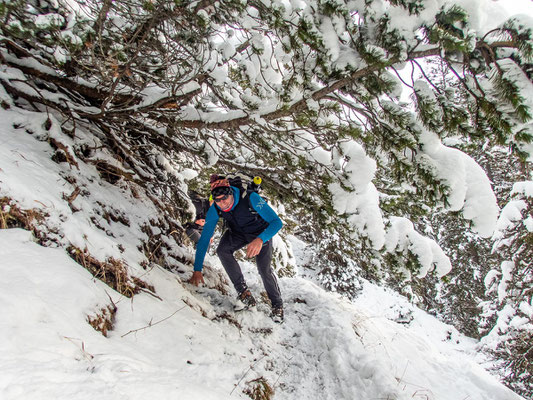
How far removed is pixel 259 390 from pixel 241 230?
2.19 metres

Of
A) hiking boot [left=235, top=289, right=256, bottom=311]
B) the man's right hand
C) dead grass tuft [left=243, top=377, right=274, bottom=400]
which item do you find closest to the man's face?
the man's right hand

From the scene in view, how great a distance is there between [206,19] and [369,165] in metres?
2.21

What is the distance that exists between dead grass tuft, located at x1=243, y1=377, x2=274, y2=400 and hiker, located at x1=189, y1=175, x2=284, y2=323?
1279mm

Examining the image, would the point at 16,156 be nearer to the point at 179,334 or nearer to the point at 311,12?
the point at 179,334

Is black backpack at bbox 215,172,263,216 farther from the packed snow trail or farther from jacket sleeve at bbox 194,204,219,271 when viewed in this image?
the packed snow trail

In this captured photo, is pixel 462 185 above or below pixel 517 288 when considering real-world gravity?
below

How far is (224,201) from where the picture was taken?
4113 mm


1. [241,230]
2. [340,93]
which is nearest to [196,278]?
[241,230]

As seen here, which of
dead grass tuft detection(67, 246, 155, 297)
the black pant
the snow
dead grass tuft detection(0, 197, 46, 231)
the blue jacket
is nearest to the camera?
the snow

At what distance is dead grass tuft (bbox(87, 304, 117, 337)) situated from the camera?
216 cm

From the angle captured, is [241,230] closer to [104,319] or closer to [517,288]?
[104,319]

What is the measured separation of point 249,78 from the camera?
3.16 m

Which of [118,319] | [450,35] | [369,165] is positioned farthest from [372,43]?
[118,319]

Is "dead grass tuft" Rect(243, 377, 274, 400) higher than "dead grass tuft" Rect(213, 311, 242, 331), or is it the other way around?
"dead grass tuft" Rect(213, 311, 242, 331)
